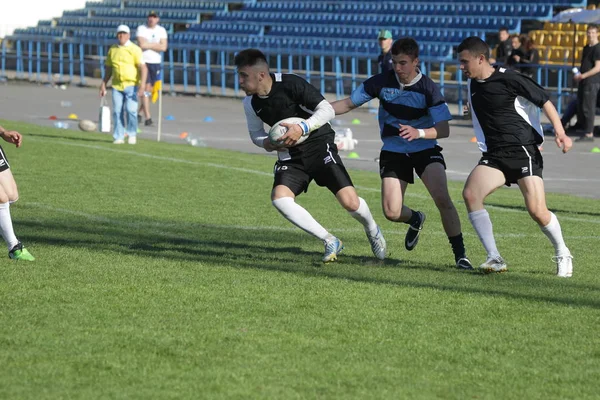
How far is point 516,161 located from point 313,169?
148cm

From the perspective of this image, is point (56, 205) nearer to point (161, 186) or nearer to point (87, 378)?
point (161, 186)

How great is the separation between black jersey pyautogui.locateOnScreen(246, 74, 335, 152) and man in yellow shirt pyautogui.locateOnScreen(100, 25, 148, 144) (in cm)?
1056

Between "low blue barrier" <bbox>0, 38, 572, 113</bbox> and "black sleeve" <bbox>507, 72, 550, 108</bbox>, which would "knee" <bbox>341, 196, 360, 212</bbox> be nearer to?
"black sleeve" <bbox>507, 72, 550, 108</bbox>

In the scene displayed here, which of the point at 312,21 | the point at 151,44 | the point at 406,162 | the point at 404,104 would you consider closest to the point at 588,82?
the point at 151,44

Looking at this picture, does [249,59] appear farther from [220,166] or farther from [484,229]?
[220,166]

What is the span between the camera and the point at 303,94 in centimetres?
847

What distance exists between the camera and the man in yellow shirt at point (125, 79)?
742 inches

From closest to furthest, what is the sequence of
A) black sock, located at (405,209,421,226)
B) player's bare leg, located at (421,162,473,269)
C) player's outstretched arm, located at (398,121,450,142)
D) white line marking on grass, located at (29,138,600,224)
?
player's outstretched arm, located at (398,121,450,142)
player's bare leg, located at (421,162,473,269)
black sock, located at (405,209,421,226)
white line marking on grass, located at (29,138,600,224)

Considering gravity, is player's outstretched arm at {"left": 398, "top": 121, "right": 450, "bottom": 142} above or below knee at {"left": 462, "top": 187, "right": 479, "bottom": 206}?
above

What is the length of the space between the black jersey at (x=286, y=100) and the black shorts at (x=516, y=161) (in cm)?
134

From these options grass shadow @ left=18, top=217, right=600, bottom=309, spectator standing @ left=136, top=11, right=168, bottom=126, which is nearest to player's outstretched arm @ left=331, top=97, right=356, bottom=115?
grass shadow @ left=18, top=217, right=600, bottom=309

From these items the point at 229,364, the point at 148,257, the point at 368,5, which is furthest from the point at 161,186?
the point at 368,5

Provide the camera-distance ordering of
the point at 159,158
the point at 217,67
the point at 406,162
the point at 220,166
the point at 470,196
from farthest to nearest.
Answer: the point at 217,67, the point at 159,158, the point at 220,166, the point at 406,162, the point at 470,196

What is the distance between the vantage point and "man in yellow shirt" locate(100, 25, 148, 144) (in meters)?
18.9
